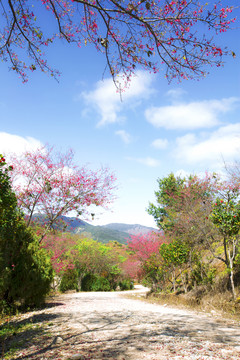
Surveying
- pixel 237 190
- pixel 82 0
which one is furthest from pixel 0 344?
pixel 237 190

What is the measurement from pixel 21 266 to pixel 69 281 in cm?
1349

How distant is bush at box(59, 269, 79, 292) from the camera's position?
19.2 meters

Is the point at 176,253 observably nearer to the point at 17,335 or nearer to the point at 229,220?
the point at 229,220

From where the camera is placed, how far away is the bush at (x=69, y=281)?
19.2 metres

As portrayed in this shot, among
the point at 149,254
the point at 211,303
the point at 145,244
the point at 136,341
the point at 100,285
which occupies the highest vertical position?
the point at 145,244

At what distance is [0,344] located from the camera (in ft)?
14.3

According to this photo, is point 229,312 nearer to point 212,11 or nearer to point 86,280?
point 212,11

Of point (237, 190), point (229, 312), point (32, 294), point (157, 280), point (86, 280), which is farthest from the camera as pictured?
point (86, 280)

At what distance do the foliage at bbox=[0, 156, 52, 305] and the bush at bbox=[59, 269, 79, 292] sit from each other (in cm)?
1145

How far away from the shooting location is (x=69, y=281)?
19.5 meters

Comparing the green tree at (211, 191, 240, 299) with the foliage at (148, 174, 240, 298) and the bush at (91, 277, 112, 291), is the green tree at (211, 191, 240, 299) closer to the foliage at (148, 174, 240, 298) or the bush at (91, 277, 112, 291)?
the foliage at (148, 174, 240, 298)

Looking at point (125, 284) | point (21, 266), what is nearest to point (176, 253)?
point (21, 266)

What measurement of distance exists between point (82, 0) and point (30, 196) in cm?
899

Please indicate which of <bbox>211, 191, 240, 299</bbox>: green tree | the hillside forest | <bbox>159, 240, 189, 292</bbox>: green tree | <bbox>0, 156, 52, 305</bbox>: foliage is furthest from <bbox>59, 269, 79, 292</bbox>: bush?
<bbox>211, 191, 240, 299</bbox>: green tree
